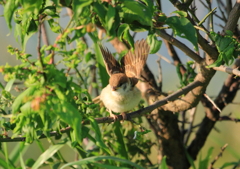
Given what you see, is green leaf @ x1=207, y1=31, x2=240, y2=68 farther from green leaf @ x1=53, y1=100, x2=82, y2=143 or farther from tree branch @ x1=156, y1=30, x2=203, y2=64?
green leaf @ x1=53, y1=100, x2=82, y2=143

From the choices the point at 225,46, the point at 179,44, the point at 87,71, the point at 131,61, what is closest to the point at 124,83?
the point at 131,61

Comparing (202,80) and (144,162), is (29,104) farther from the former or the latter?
(144,162)

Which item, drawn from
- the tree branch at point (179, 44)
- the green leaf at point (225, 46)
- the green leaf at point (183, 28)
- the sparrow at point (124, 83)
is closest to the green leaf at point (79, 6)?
the green leaf at point (183, 28)

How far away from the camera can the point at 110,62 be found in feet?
6.34

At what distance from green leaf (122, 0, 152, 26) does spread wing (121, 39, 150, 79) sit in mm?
871

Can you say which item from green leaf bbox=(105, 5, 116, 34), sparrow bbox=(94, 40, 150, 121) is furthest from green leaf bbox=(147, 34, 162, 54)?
sparrow bbox=(94, 40, 150, 121)

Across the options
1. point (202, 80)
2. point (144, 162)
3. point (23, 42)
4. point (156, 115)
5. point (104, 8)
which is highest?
point (104, 8)

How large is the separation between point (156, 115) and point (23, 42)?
1.19 meters

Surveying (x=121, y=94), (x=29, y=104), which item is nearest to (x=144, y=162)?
(x=121, y=94)

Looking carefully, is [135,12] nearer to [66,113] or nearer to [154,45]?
[154,45]

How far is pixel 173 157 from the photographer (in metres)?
2.21

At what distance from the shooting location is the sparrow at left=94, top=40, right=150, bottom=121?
186 centimetres

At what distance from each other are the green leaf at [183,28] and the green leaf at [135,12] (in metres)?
0.11

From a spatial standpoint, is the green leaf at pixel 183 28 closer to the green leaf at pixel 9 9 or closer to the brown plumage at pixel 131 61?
the green leaf at pixel 9 9
